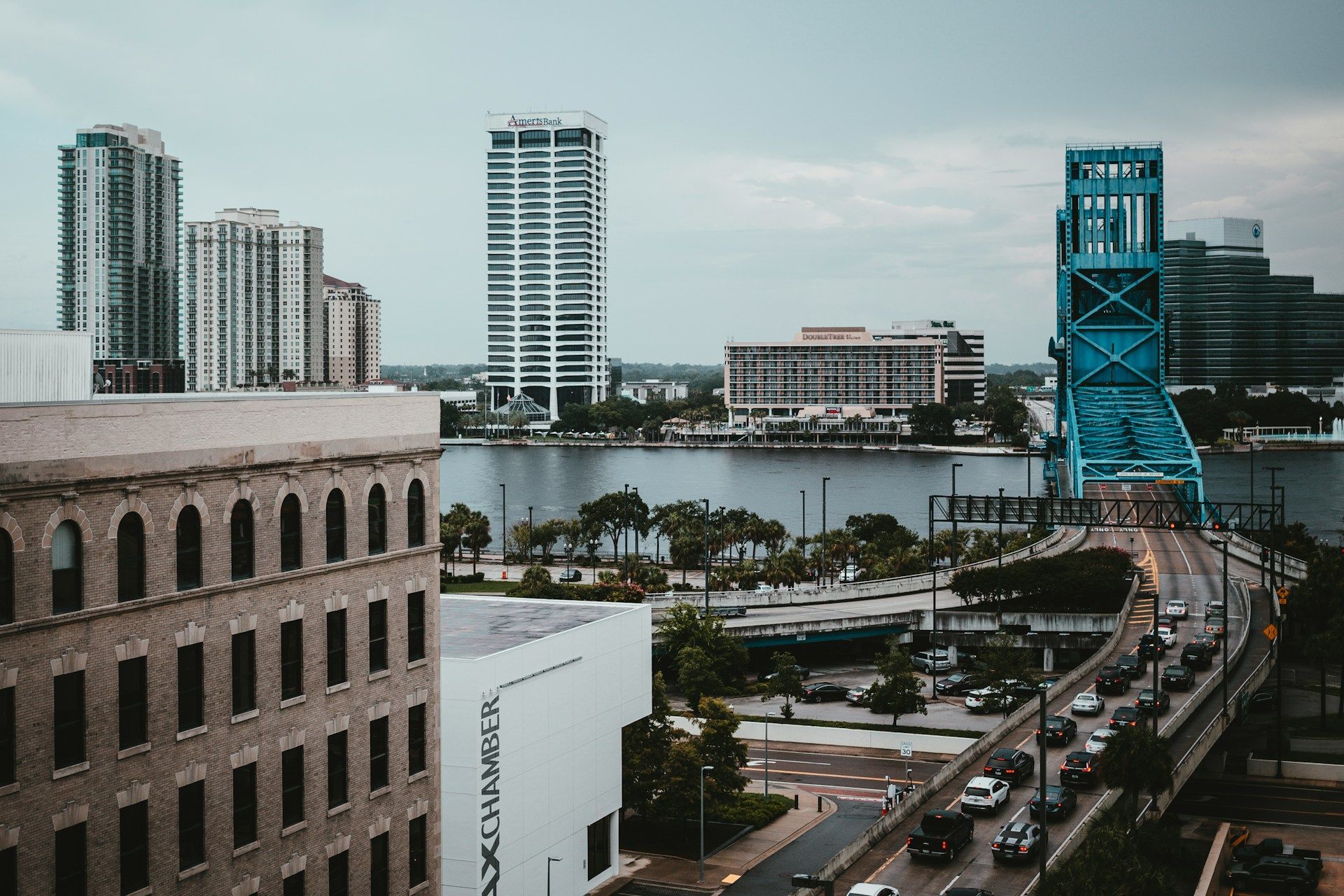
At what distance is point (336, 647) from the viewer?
86.5 ft

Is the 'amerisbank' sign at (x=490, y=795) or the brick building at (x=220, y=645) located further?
the 'amerisbank' sign at (x=490, y=795)

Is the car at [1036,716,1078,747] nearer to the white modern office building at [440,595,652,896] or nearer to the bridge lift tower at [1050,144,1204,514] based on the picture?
the white modern office building at [440,595,652,896]

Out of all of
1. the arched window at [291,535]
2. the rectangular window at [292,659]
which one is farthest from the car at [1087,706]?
the arched window at [291,535]

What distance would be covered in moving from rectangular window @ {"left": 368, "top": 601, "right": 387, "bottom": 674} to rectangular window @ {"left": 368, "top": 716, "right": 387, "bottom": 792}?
1.11 metres

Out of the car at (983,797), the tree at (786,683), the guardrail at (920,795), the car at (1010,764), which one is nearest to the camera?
the guardrail at (920,795)

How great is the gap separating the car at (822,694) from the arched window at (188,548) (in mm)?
47882

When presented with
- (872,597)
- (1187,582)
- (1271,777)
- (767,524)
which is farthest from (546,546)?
(1271,777)

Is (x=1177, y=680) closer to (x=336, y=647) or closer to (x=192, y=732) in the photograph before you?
(x=336, y=647)

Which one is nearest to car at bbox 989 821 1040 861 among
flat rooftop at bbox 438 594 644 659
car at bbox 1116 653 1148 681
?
flat rooftop at bbox 438 594 644 659

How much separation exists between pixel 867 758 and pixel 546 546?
6927 centimetres

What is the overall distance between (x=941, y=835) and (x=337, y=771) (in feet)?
57.6

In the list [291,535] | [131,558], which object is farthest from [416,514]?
[131,558]

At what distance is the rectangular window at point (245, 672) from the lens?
929 inches

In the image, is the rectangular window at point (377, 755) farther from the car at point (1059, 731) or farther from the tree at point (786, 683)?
the tree at point (786, 683)
